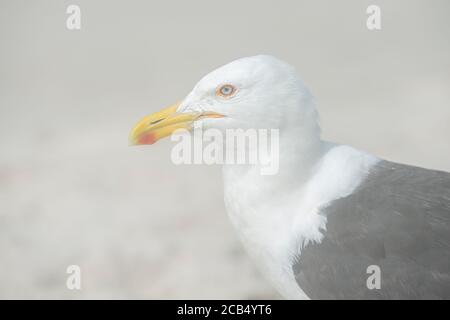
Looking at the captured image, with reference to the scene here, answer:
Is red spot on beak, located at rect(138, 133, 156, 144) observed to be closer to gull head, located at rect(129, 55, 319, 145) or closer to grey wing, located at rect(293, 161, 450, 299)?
gull head, located at rect(129, 55, 319, 145)

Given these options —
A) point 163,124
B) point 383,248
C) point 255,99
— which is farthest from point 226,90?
point 383,248

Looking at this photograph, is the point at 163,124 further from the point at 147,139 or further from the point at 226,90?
the point at 226,90

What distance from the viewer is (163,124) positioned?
2592mm

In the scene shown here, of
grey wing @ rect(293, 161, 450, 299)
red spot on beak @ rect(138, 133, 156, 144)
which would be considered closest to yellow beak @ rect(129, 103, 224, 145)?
red spot on beak @ rect(138, 133, 156, 144)

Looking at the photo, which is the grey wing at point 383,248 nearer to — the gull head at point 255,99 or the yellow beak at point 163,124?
the gull head at point 255,99

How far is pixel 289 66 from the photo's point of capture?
247 cm

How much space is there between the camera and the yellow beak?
2.55 meters

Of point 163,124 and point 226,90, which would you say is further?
point 163,124

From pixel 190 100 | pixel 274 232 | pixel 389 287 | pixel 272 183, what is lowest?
pixel 389 287

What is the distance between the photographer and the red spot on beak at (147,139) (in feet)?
8.59

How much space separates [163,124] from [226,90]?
0.90 feet

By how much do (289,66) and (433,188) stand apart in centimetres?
64

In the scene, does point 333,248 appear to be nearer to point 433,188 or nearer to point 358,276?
point 358,276

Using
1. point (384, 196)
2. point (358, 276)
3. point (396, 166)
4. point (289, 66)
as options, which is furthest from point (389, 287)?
point (289, 66)
